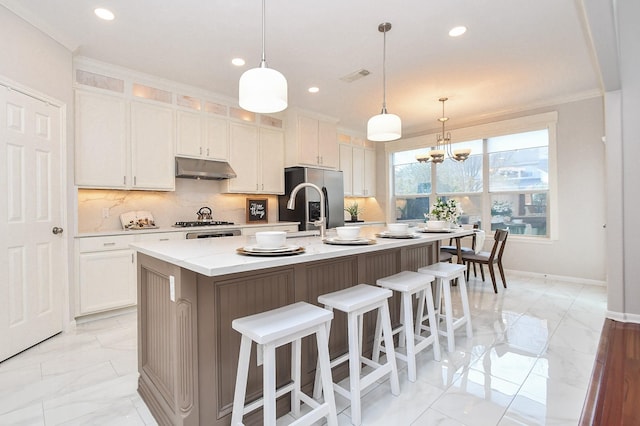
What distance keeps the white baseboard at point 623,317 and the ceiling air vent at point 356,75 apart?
11.9ft

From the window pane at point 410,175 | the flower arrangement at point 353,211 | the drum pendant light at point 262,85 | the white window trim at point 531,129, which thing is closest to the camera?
the drum pendant light at point 262,85

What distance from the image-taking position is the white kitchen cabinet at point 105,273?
3074mm

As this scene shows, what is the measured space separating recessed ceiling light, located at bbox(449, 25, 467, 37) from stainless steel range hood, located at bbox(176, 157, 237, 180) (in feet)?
10.1

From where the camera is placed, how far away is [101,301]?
3.18 m

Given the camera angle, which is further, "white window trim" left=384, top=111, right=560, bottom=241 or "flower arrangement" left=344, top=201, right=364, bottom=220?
"flower arrangement" left=344, top=201, right=364, bottom=220

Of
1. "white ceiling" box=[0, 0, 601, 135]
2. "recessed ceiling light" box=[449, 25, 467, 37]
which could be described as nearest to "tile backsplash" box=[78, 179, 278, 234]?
"white ceiling" box=[0, 0, 601, 135]

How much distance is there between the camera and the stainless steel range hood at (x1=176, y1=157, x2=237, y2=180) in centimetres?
392

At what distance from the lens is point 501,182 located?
532 cm

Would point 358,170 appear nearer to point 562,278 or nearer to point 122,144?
point 562,278

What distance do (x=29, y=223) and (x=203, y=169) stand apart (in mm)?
1846

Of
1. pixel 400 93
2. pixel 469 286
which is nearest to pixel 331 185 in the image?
pixel 400 93

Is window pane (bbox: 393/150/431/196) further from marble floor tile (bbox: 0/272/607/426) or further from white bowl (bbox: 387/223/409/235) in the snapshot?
A: white bowl (bbox: 387/223/409/235)

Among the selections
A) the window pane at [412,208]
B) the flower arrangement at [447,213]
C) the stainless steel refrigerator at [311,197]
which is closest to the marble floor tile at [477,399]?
the flower arrangement at [447,213]

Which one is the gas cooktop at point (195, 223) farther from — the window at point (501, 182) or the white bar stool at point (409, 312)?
the window at point (501, 182)
